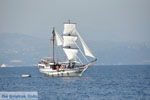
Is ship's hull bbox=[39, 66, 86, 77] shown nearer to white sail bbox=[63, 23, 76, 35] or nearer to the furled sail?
the furled sail

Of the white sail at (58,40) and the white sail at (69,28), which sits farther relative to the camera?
the white sail at (58,40)

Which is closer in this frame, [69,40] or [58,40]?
[69,40]

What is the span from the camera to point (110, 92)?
99.3 meters

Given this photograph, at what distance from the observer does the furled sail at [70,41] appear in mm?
160500

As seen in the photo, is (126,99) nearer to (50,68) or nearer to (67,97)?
(67,97)

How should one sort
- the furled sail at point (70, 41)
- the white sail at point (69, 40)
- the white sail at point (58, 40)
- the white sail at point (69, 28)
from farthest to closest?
1. the white sail at point (58, 40)
2. the white sail at point (69, 28)
3. the furled sail at point (70, 41)
4. the white sail at point (69, 40)

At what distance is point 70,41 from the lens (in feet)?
528

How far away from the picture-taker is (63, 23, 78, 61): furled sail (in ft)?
527

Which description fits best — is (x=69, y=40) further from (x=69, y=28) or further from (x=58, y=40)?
(x=58, y=40)

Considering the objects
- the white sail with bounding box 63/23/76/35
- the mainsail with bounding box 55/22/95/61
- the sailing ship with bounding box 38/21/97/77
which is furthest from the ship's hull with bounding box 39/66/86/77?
the white sail with bounding box 63/23/76/35

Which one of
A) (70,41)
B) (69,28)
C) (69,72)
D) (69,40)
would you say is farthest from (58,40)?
(69,72)

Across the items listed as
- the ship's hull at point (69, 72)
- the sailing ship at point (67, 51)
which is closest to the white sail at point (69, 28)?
the sailing ship at point (67, 51)

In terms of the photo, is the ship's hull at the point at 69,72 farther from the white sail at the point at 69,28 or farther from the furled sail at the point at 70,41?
the white sail at the point at 69,28

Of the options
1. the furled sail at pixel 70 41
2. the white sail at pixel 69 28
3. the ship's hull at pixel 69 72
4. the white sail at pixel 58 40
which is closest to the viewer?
the ship's hull at pixel 69 72
